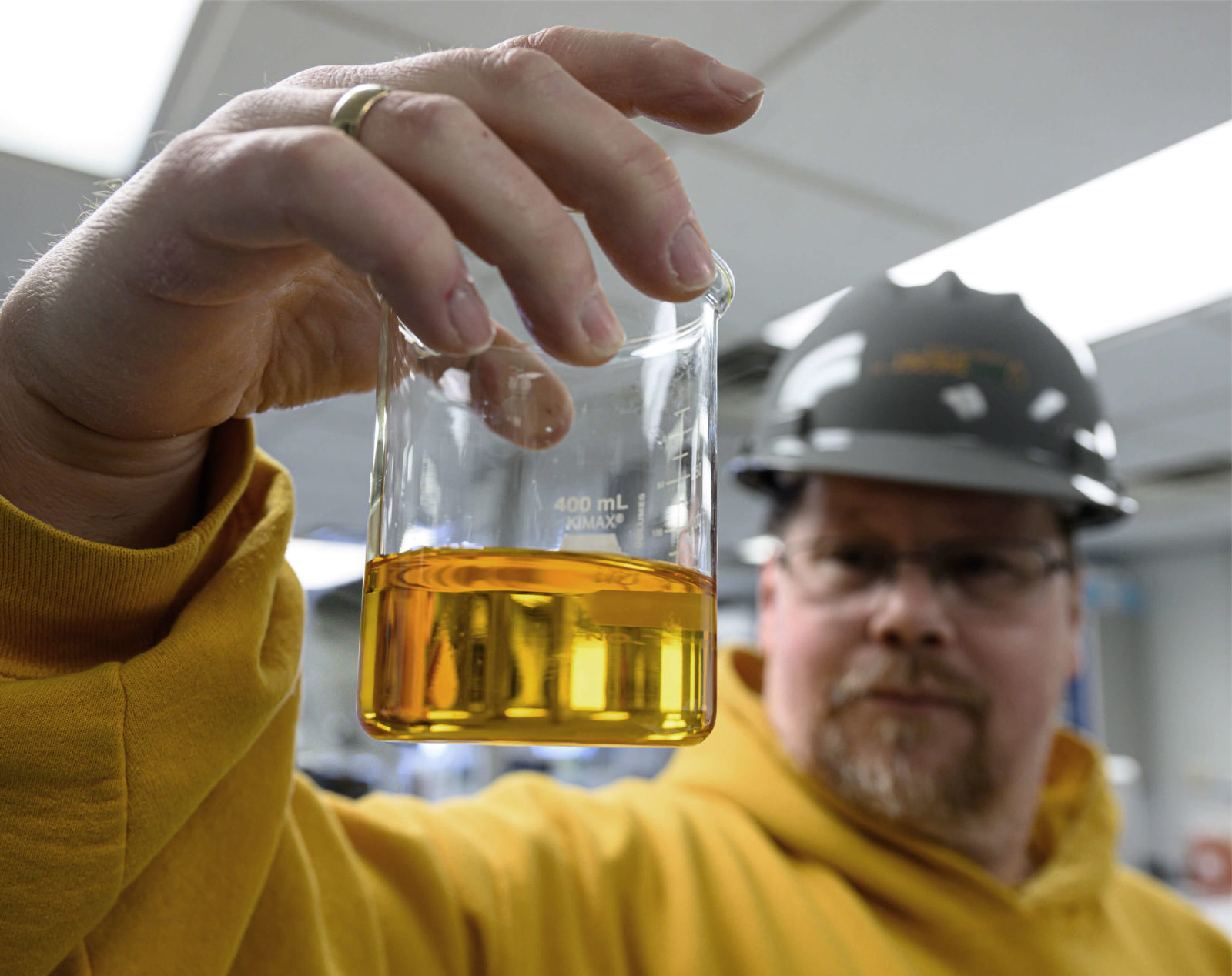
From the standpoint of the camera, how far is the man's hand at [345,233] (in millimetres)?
335

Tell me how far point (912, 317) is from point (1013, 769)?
681 millimetres

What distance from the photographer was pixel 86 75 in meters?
0.62

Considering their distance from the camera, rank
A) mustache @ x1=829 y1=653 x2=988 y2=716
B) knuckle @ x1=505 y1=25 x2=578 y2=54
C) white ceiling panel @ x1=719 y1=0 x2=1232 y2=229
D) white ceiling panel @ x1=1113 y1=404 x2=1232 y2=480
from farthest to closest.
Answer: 1. white ceiling panel @ x1=1113 y1=404 x2=1232 y2=480
2. mustache @ x1=829 y1=653 x2=988 y2=716
3. white ceiling panel @ x1=719 y1=0 x2=1232 y2=229
4. knuckle @ x1=505 y1=25 x2=578 y2=54

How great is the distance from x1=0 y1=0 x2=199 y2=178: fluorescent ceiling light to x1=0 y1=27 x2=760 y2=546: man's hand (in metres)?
0.13

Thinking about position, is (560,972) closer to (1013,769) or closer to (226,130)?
(1013,769)

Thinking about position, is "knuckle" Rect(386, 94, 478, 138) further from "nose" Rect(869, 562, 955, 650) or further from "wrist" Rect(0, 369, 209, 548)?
"nose" Rect(869, 562, 955, 650)

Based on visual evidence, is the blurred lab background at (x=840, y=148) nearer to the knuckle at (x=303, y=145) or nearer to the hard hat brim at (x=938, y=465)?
the knuckle at (x=303, y=145)

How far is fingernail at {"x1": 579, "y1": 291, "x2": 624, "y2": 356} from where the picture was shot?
1.14 ft

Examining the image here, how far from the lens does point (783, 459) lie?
138cm

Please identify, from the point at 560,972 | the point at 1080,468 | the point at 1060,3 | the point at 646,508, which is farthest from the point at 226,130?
the point at 1080,468

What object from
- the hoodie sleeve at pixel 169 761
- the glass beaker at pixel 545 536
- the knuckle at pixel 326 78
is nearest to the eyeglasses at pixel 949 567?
the hoodie sleeve at pixel 169 761

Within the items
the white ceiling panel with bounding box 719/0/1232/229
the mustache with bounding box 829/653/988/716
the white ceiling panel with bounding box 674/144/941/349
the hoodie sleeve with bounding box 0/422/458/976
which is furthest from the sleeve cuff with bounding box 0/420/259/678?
the white ceiling panel with bounding box 674/144/941/349

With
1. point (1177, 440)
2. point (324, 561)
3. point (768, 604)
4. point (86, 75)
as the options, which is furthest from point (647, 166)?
point (1177, 440)

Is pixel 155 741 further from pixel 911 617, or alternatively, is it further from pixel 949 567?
pixel 949 567
